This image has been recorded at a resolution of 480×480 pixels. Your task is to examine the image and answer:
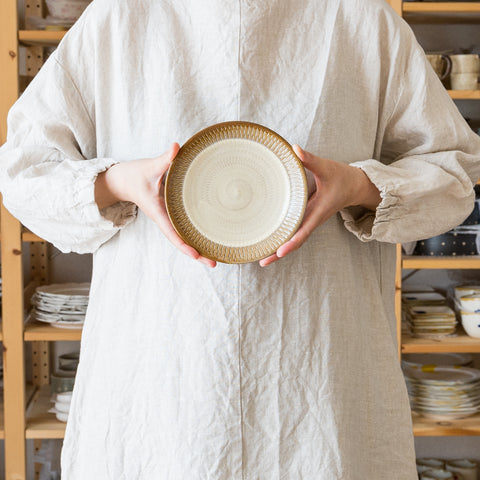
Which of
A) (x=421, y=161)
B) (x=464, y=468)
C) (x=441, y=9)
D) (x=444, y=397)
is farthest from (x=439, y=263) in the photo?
(x=421, y=161)

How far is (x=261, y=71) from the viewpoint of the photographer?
3.07ft

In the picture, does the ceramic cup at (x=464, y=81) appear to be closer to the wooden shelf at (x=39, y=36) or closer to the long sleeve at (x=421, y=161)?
the long sleeve at (x=421, y=161)

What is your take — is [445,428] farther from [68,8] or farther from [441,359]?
[68,8]

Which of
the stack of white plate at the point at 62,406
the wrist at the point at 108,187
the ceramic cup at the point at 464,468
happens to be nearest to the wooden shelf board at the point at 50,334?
the stack of white plate at the point at 62,406

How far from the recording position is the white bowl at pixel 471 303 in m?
1.99

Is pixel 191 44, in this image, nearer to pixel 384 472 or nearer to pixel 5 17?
pixel 384 472

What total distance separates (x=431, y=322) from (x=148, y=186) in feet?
4.48

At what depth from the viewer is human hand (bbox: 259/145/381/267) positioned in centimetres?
83

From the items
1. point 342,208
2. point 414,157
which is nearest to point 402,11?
point 414,157

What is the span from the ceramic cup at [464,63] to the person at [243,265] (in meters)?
0.97

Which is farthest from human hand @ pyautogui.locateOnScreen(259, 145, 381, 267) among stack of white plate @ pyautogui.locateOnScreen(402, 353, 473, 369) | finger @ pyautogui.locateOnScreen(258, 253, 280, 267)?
stack of white plate @ pyautogui.locateOnScreen(402, 353, 473, 369)

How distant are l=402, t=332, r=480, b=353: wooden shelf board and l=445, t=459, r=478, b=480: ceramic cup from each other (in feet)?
2.07

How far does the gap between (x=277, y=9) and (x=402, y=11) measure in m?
1.05

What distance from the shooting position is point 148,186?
2.78 feet
